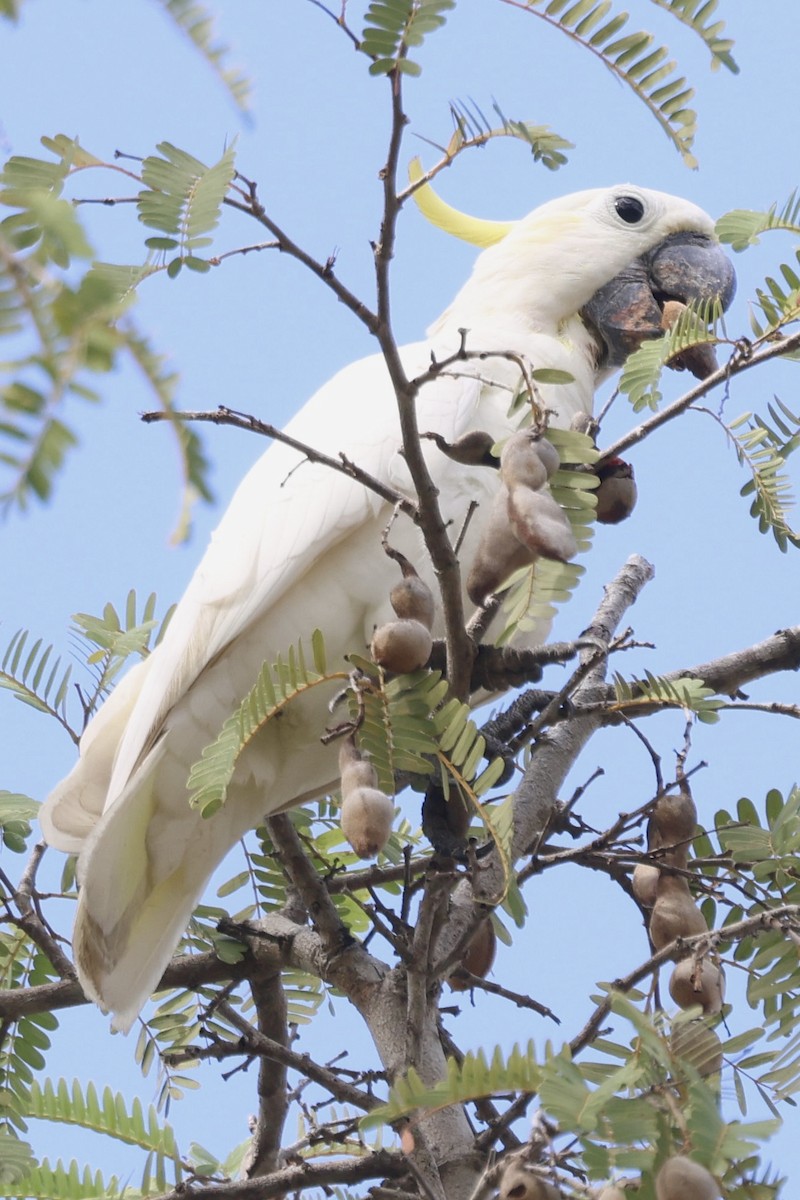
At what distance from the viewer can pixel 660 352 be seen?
201cm

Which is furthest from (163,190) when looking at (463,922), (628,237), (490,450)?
(628,237)

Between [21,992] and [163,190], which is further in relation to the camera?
[21,992]

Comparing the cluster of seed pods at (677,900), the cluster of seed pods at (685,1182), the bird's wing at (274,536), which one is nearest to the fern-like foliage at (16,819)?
the bird's wing at (274,536)

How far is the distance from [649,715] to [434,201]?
6.00 feet

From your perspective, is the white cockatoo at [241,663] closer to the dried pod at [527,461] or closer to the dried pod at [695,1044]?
the dried pod at [527,461]

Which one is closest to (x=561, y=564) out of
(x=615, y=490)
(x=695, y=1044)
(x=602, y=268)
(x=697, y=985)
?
(x=615, y=490)

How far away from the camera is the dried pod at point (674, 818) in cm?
199

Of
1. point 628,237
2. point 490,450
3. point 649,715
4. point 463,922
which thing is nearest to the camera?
point 490,450

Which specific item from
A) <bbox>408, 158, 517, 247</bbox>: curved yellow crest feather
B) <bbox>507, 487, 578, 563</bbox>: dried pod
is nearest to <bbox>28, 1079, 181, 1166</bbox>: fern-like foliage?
<bbox>507, 487, 578, 563</bbox>: dried pod

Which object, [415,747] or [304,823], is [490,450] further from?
[304,823]

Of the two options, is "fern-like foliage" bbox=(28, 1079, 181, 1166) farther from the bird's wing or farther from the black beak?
the black beak

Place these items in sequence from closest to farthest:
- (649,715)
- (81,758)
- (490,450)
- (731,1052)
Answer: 1. (731,1052)
2. (490,450)
3. (649,715)
4. (81,758)

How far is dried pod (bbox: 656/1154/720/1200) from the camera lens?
113cm

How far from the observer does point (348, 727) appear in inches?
70.2
